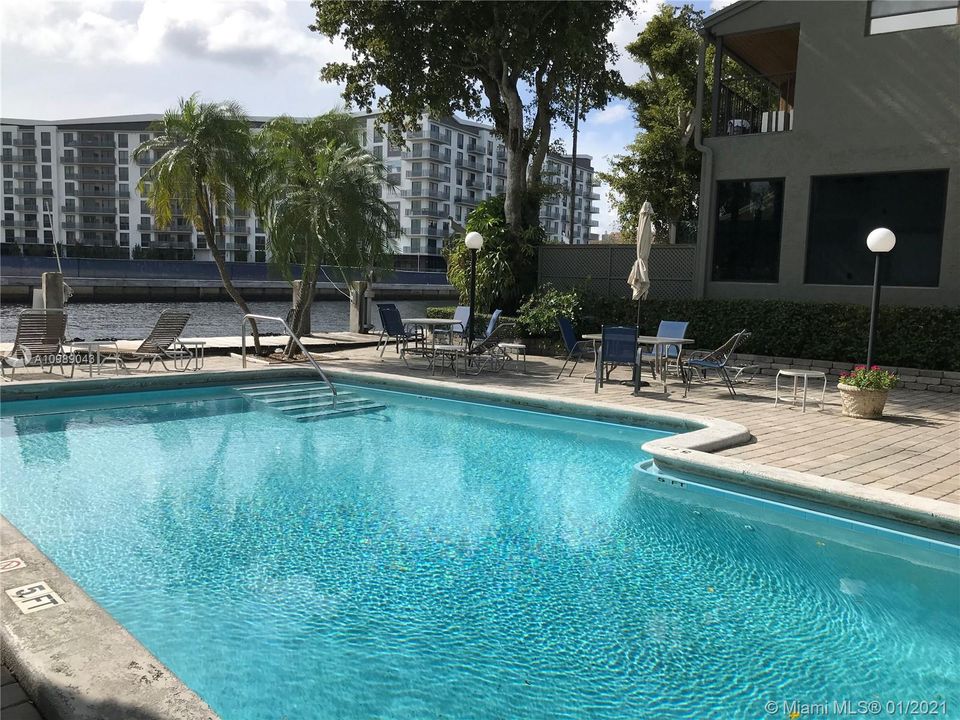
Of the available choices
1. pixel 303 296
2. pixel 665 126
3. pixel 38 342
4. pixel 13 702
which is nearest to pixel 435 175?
pixel 665 126

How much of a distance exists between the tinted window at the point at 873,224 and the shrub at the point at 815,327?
39.0 inches

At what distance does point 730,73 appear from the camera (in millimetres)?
22297

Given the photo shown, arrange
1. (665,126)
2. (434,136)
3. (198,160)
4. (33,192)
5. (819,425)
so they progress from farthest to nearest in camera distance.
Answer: (434,136)
(33,192)
(665,126)
(198,160)
(819,425)

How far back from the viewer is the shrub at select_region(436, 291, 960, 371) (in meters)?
11.9

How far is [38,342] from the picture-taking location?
11.0 m

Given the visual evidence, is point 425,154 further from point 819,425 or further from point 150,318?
point 819,425

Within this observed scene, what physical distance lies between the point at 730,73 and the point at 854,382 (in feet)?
53.1

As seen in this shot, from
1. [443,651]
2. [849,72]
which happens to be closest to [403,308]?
[849,72]

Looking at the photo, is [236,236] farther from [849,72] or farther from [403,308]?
[849,72]

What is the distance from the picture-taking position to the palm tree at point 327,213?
13836 mm

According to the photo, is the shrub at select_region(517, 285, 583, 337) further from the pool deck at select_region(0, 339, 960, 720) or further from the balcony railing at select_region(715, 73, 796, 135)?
the balcony railing at select_region(715, 73, 796, 135)

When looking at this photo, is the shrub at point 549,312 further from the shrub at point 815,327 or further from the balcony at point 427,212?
the balcony at point 427,212

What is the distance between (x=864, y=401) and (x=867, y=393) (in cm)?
11

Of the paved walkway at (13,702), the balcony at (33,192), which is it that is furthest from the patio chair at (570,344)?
the balcony at (33,192)
